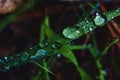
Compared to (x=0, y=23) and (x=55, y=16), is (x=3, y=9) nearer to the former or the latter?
(x=0, y=23)

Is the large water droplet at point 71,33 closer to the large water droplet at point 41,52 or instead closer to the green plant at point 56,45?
the green plant at point 56,45

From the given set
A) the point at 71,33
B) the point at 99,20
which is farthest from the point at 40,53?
the point at 99,20

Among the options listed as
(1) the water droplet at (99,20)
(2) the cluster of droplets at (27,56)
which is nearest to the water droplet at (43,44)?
(2) the cluster of droplets at (27,56)

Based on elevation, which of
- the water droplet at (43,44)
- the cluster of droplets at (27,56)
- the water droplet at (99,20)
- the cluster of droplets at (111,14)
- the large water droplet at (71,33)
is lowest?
the cluster of droplets at (27,56)

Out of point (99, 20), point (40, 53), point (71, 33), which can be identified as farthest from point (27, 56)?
point (99, 20)

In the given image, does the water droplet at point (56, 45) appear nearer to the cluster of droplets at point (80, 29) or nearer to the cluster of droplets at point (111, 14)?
the cluster of droplets at point (80, 29)

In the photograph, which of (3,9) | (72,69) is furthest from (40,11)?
(72,69)

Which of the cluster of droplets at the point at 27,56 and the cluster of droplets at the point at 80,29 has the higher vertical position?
the cluster of droplets at the point at 80,29

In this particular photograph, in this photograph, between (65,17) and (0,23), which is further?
(65,17)

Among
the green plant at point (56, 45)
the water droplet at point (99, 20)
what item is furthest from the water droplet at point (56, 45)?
the water droplet at point (99, 20)

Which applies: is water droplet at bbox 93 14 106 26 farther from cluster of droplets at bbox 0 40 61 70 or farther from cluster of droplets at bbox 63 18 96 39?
cluster of droplets at bbox 0 40 61 70

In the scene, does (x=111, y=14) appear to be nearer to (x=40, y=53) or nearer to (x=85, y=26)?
(x=85, y=26)
